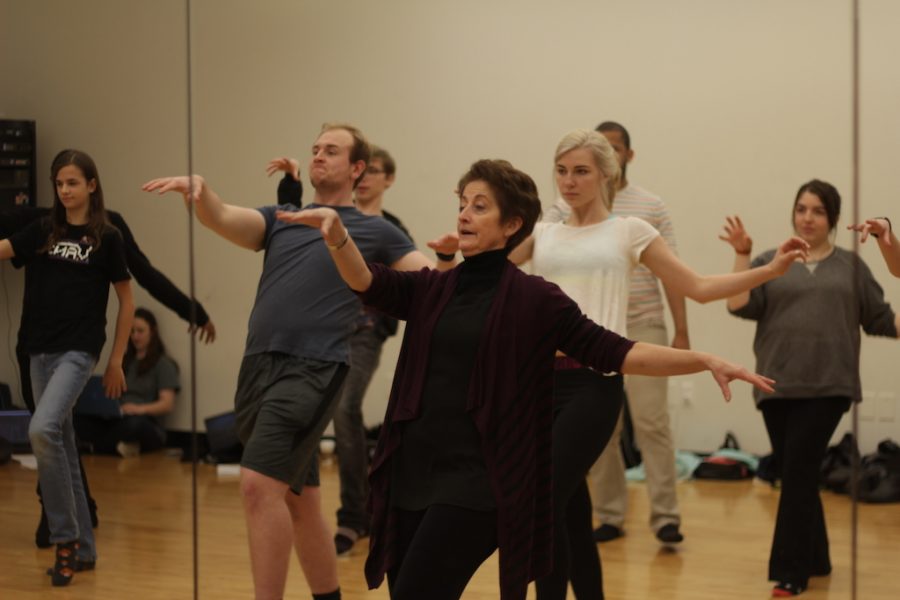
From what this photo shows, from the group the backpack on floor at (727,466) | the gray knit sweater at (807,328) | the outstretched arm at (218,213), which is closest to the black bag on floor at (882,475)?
the gray knit sweater at (807,328)

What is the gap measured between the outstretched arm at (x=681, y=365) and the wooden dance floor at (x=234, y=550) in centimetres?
166

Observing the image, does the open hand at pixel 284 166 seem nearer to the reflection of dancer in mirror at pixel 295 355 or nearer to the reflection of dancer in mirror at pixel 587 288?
the reflection of dancer in mirror at pixel 295 355

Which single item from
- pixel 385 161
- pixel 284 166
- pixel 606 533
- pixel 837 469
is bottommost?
pixel 606 533

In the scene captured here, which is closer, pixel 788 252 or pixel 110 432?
pixel 788 252

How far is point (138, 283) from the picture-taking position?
12.4 feet

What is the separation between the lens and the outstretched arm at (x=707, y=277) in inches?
131

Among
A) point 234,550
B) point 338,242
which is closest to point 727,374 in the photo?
point 338,242

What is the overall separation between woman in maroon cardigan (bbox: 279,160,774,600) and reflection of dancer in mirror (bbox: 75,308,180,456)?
3.74 ft

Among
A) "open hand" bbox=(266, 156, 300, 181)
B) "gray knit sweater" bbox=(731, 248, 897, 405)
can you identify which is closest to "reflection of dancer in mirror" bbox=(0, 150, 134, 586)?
"open hand" bbox=(266, 156, 300, 181)

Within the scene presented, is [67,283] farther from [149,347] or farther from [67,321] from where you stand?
[149,347]

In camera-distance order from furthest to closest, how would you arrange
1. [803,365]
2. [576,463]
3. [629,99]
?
[629,99]
[803,365]
[576,463]

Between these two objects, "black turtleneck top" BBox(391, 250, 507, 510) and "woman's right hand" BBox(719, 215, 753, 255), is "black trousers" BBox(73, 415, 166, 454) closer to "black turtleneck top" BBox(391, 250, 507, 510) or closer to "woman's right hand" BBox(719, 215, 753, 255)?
"black turtleneck top" BBox(391, 250, 507, 510)

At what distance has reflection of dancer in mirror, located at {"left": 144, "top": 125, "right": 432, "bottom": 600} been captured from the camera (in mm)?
3574

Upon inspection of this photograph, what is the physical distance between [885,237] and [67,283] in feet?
7.38
